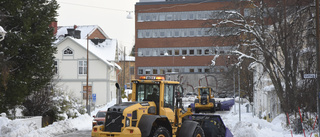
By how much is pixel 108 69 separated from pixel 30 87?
29.4 m

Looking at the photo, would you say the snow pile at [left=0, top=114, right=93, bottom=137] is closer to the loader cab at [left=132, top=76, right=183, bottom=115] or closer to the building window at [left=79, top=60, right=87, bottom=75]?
the loader cab at [left=132, top=76, right=183, bottom=115]

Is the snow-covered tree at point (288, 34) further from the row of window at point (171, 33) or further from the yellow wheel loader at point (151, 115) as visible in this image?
the row of window at point (171, 33)

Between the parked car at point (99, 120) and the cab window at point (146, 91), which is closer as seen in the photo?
the cab window at point (146, 91)

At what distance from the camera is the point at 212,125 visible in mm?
16172

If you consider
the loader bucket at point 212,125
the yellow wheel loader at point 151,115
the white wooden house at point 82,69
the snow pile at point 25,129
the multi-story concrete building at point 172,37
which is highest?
the multi-story concrete building at point 172,37

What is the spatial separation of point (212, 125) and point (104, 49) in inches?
1513

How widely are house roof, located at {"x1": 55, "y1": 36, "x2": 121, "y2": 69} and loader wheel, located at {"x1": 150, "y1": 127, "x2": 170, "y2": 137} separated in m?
36.8

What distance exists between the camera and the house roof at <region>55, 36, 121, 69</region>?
49.9 m

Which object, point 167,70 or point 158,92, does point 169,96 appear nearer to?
point 158,92

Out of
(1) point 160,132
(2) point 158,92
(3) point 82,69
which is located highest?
(3) point 82,69

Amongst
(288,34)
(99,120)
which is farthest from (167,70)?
(288,34)

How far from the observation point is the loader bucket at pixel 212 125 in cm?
1609

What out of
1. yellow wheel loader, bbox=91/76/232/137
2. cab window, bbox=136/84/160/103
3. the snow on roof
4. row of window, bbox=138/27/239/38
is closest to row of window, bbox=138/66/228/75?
row of window, bbox=138/27/239/38

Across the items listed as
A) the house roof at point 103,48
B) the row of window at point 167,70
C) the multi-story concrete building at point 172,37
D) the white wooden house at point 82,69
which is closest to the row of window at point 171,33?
the multi-story concrete building at point 172,37
